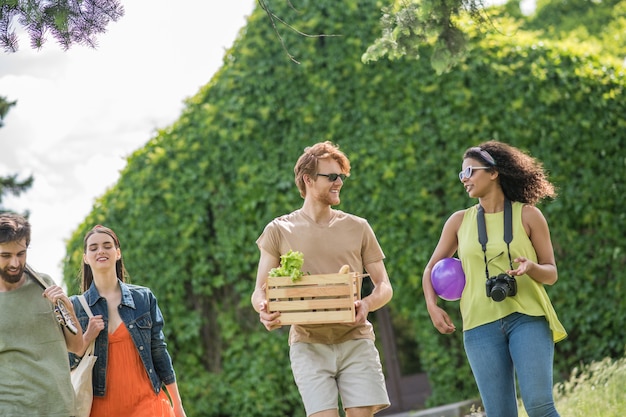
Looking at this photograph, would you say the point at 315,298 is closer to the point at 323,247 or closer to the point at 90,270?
the point at 323,247

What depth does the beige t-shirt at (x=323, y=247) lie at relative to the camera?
4.53 metres

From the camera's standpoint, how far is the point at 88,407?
4.34 metres

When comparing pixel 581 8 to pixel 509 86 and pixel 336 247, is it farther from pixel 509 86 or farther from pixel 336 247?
pixel 336 247

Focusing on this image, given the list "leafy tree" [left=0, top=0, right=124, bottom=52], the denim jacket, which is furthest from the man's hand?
"leafy tree" [left=0, top=0, right=124, bottom=52]

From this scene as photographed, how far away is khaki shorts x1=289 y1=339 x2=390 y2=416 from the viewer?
4434mm

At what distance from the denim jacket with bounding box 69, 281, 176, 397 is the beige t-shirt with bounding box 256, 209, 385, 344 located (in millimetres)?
744

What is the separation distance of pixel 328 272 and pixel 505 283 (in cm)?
96

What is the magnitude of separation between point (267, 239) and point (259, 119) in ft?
17.4

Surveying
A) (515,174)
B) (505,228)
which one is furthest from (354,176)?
(505,228)

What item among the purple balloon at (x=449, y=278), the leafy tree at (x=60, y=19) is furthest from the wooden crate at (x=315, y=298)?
the leafy tree at (x=60, y=19)

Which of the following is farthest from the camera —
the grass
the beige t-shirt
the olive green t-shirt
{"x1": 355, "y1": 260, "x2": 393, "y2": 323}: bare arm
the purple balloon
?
the grass

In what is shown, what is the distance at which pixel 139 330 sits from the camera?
15.2 ft

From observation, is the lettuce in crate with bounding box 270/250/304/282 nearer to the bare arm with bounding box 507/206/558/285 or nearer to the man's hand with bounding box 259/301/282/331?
the man's hand with bounding box 259/301/282/331

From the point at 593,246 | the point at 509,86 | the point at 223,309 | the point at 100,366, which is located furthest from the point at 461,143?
the point at 100,366
